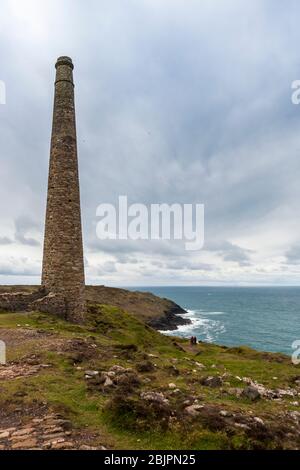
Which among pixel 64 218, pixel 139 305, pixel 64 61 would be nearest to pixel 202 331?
pixel 139 305

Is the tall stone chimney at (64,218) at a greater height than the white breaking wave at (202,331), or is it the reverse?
the tall stone chimney at (64,218)

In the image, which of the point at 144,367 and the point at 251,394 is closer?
the point at 251,394

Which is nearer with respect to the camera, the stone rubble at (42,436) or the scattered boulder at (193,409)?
the stone rubble at (42,436)

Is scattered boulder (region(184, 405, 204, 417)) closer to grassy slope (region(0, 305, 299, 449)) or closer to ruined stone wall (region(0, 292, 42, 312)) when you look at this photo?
grassy slope (region(0, 305, 299, 449))

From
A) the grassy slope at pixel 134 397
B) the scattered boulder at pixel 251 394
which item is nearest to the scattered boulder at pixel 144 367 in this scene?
the grassy slope at pixel 134 397

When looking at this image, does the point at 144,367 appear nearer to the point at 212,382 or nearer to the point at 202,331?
the point at 212,382

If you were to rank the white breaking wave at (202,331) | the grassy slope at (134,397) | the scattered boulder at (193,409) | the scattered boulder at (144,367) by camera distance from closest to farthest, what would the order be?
the grassy slope at (134,397)
the scattered boulder at (193,409)
the scattered boulder at (144,367)
the white breaking wave at (202,331)

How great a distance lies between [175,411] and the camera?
9.19 metres

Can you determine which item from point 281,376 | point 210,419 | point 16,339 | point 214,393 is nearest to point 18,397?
point 210,419

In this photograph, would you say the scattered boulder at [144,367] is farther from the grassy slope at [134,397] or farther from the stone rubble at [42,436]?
the stone rubble at [42,436]

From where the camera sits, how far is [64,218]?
28.3 meters

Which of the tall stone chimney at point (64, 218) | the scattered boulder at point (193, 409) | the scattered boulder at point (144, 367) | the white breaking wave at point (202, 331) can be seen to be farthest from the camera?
the white breaking wave at point (202, 331)

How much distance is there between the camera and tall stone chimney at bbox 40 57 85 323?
2798cm

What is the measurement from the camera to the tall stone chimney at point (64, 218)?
91.8 feet
